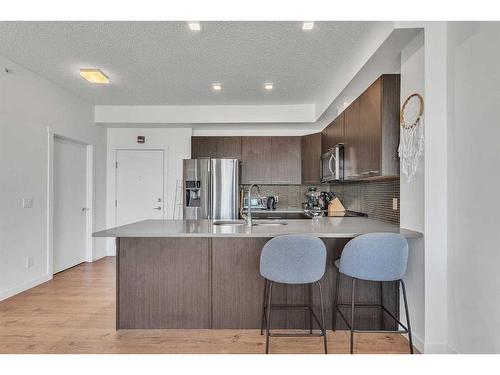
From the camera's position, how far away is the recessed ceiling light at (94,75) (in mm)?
3453

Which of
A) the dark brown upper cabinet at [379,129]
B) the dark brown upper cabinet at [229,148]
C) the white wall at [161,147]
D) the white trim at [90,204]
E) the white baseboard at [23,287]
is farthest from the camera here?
the white wall at [161,147]

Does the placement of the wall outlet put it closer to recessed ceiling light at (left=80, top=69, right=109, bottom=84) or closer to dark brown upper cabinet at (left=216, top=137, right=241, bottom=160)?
dark brown upper cabinet at (left=216, top=137, right=241, bottom=160)

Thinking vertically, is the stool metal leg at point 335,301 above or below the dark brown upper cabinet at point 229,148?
below

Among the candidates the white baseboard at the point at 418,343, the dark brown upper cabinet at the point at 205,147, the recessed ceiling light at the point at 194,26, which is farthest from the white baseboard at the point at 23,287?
the white baseboard at the point at 418,343

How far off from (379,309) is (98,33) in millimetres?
3304

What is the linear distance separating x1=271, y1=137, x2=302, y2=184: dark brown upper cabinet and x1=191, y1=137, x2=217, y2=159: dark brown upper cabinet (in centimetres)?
98

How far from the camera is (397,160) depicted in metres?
A: 2.43

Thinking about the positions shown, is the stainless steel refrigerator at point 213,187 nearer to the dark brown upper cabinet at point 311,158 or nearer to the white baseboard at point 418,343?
the dark brown upper cabinet at point 311,158

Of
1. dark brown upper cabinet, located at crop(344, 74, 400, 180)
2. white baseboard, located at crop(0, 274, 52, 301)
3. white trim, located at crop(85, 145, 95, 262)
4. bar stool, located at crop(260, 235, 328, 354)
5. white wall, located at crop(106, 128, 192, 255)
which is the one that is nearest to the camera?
bar stool, located at crop(260, 235, 328, 354)

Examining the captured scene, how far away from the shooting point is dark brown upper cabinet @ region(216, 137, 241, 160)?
5078 millimetres

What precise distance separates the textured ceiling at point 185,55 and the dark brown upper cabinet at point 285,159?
0.95 metres

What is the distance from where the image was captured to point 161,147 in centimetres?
527

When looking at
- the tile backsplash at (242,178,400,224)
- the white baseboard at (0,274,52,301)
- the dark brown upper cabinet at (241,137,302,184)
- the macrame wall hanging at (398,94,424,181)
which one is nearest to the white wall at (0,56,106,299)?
the white baseboard at (0,274,52,301)
